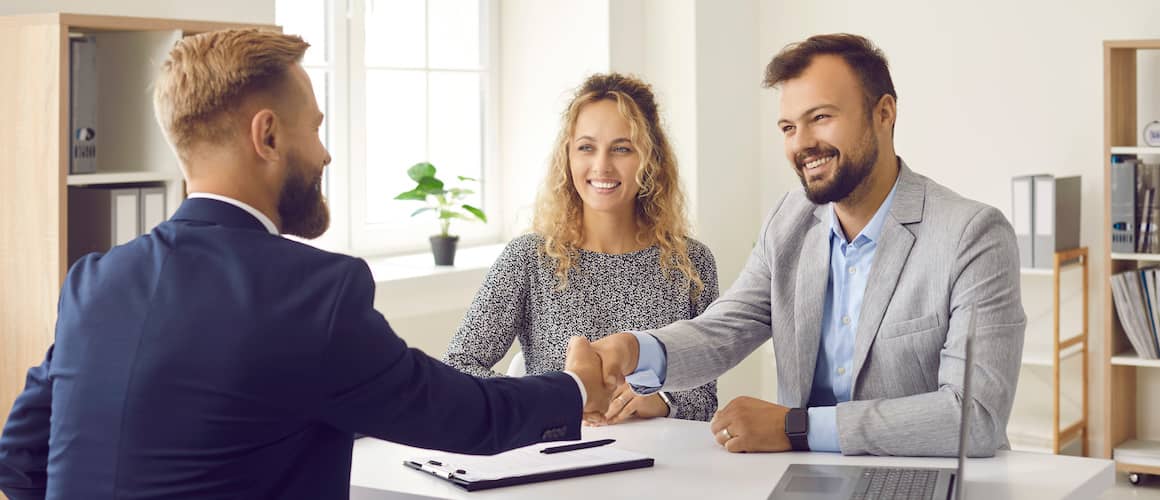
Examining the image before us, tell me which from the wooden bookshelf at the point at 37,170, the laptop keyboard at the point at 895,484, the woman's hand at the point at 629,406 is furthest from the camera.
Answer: the wooden bookshelf at the point at 37,170

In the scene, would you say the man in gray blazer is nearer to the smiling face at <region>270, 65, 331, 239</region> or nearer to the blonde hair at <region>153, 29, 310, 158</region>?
the smiling face at <region>270, 65, 331, 239</region>

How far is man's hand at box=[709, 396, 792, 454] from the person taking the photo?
6.66 ft

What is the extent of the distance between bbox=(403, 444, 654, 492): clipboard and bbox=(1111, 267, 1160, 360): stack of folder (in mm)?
3058

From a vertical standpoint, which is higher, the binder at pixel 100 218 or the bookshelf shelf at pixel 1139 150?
the bookshelf shelf at pixel 1139 150

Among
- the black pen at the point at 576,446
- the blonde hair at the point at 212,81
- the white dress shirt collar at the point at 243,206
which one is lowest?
the black pen at the point at 576,446

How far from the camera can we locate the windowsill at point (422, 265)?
4270mm

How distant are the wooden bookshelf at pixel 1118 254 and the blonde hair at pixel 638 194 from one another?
82.4 inches

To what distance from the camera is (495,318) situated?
9.16 feet

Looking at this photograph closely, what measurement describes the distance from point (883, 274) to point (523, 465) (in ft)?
2.32

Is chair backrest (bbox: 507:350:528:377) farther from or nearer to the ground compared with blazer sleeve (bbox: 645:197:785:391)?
nearer to the ground

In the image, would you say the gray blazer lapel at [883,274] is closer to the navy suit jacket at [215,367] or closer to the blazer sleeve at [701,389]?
the blazer sleeve at [701,389]

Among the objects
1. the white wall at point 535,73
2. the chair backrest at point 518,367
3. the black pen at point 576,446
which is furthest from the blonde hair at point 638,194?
the white wall at point 535,73

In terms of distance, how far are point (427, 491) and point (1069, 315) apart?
3.61m

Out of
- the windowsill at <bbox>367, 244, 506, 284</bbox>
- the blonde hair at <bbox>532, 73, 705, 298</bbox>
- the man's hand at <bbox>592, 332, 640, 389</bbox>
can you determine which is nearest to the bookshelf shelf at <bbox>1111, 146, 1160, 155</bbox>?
the blonde hair at <bbox>532, 73, 705, 298</bbox>
